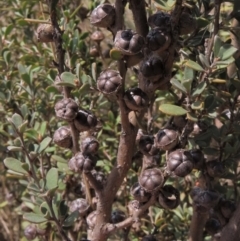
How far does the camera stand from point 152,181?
1.08 m

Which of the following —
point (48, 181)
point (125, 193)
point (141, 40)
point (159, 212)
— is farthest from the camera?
point (125, 193)

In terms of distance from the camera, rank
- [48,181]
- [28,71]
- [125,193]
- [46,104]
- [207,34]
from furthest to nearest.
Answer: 1. [46,104]
2. [125,193]
3. [28,71]
4. [48,181]
5. [207,34]

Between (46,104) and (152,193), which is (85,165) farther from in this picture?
(46,104)

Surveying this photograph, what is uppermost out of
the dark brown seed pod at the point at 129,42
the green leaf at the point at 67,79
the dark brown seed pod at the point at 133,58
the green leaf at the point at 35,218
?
the dark brown seed pod at the point at 129,42

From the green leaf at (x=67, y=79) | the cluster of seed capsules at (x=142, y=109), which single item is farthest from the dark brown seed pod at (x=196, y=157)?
the green leaf at (x=67, y=79)

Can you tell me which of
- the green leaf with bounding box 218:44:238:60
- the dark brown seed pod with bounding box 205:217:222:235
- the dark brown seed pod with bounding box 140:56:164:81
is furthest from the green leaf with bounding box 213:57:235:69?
the dark brown seed pod with bounding box 205:217:222:235

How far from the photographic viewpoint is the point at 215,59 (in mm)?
961

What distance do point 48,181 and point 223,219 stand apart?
47 cm

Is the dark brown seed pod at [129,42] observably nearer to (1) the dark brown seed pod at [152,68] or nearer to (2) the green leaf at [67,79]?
A: (1) the dark brown seed pod at [152,68]

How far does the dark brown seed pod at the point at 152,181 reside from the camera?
1.08 meters

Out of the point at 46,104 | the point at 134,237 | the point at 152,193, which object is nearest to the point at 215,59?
the point at 152,193

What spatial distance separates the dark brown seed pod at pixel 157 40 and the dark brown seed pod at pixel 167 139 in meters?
0.20

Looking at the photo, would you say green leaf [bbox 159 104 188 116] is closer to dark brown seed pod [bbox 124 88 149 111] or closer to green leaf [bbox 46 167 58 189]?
Answer: dark brown seed pod [bbox 124 88 149 111]

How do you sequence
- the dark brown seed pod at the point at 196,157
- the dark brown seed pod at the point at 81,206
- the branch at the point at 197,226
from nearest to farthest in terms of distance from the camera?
1. the dark brown seed pod at the point at 196,157
2. the branch at the point at 197,226
3. the dark brown seed pod at the point at 81,206
